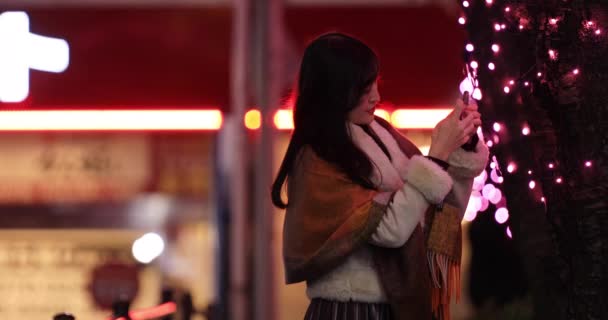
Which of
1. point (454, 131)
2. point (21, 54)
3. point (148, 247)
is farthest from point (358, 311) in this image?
point (21, 54)

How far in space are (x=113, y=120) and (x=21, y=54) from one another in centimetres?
42

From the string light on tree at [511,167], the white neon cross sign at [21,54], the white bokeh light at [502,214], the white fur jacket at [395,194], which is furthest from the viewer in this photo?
the white neon cross sign at [21,54]

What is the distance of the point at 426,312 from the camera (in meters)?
2.03

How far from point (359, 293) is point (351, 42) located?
0.47 m

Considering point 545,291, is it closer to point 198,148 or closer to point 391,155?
point 391,155

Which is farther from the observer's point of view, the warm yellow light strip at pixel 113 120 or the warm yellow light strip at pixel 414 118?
the warm yellow light strip at pixel 113 120

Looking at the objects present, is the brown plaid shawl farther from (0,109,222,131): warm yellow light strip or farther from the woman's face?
(0,109,222,131): warm yellow light strip

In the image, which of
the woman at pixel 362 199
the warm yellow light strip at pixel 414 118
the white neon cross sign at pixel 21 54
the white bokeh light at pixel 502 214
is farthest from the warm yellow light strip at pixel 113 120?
the woman at pixel 362 199

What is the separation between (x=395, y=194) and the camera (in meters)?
2.01

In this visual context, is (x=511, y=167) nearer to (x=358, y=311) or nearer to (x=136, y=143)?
(x=358, y=311)

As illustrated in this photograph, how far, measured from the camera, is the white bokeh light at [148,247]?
423cm

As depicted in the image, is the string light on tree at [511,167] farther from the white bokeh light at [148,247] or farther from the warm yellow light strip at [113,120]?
the white bokeh light at [148,247]

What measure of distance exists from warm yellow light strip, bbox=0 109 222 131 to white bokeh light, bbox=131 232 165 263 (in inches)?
16.5

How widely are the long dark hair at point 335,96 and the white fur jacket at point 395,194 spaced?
0.05 m
